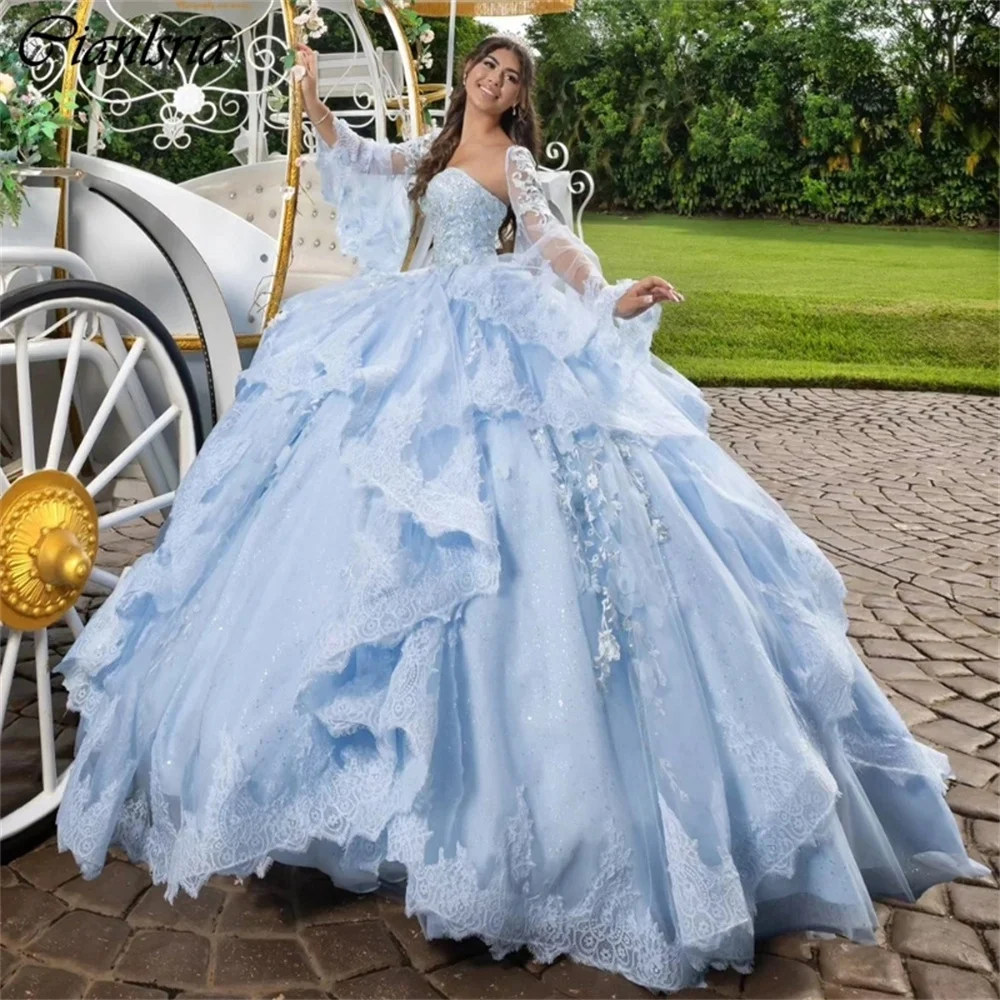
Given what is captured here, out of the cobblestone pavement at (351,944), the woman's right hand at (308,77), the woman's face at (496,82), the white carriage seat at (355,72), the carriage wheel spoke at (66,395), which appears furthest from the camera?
the white carriage seat at (355,72)

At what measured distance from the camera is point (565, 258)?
2535 millimetres

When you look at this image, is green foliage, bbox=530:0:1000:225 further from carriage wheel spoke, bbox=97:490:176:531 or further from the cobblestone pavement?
carriage wheel spoke, bbox=97:490:176:531

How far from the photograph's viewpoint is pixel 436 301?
8.61 ft

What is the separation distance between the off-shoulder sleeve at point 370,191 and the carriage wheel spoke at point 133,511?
796mm

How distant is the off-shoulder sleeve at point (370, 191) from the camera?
10.0ft

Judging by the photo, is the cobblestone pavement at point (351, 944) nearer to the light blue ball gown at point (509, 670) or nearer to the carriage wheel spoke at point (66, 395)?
the light blue ball gown at point (509, 670)

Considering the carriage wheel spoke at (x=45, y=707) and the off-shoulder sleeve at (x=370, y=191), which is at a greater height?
the off-shoulder sleeve at (x=370, y=191)

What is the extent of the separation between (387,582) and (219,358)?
1.22 metres

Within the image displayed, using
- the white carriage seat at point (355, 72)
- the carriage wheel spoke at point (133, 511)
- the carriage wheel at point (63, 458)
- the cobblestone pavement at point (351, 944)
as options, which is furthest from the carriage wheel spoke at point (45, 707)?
the white carriage seat at point (355, 72)

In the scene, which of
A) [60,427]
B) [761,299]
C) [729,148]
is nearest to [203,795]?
[60,427]

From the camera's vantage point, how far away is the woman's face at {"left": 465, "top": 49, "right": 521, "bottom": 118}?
2748 millimetres

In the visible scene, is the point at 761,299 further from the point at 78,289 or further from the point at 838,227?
the point at 78,289

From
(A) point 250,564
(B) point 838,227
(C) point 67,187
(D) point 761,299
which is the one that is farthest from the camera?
(B) point 838,227
